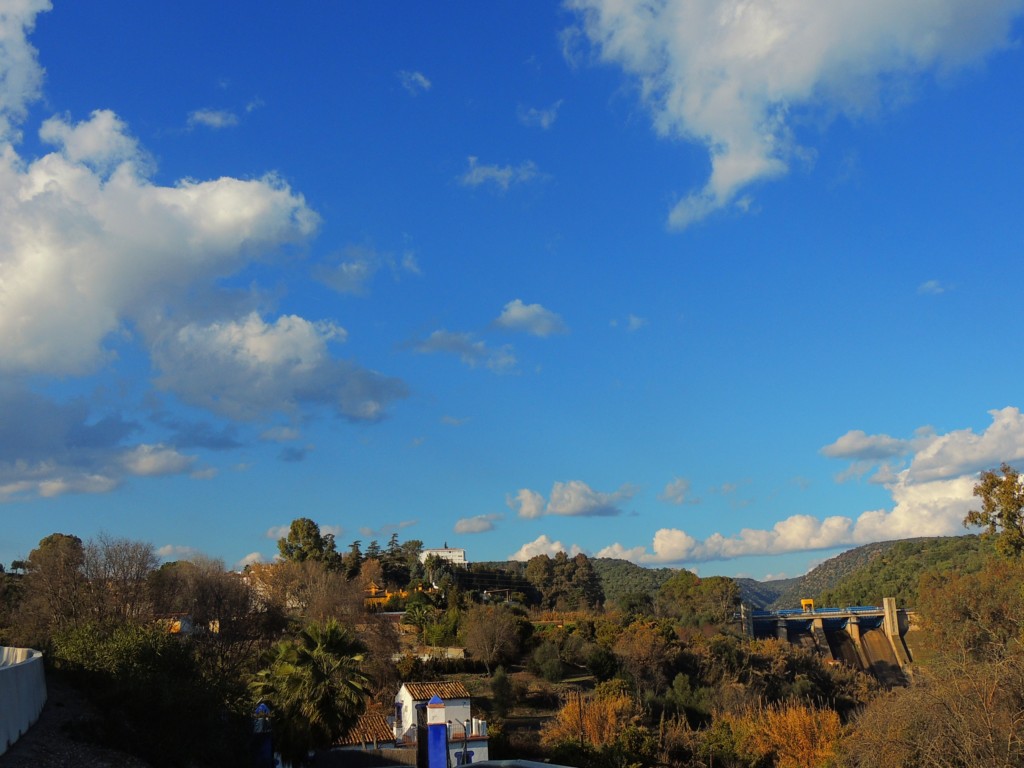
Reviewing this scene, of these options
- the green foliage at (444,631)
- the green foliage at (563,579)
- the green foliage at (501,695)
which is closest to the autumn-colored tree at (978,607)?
the green foliage at (501,695)

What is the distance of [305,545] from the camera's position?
238ft

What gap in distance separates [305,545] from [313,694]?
50385 mm

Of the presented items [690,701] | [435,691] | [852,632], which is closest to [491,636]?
[690,701]

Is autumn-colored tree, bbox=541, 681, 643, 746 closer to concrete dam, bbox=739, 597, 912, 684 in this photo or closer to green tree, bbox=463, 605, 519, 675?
green tree, bbox=463, 605, 519, 675

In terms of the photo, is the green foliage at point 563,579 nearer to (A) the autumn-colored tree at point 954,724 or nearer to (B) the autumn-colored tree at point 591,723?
(B) the autumn-colored tree at point 591,723

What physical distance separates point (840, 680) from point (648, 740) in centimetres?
3740

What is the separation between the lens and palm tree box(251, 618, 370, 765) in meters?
23.6

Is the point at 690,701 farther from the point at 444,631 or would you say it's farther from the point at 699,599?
the point at 699,599

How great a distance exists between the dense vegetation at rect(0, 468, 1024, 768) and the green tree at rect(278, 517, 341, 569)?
137mm

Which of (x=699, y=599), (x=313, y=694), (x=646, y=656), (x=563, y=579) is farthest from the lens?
(x=563, y=579)

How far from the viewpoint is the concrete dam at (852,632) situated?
97688 mm

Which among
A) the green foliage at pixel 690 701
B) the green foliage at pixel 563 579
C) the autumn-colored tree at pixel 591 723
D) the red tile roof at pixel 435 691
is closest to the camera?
the red tile roof at pixel 435 691

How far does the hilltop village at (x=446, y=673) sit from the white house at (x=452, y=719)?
3.6 inches

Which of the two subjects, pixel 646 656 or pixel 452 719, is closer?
pixel 452 719
